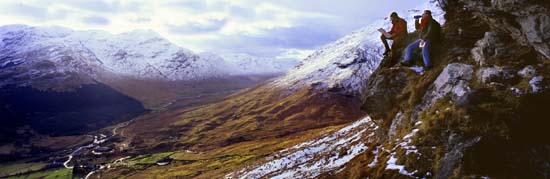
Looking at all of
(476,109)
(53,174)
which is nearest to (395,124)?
(476,109)

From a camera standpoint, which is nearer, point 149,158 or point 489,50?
point 489,50

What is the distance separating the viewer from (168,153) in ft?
643

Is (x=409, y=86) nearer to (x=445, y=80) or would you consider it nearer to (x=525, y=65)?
(x=445, y=80)

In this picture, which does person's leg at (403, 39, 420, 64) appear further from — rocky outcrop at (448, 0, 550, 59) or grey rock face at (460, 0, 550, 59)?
grey rock face at (460, 0, 550, 59)

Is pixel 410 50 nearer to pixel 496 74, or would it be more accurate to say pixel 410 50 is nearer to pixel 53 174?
pixel 496 74

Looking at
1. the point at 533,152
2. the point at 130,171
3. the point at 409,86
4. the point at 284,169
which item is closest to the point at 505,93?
the point at 533,152

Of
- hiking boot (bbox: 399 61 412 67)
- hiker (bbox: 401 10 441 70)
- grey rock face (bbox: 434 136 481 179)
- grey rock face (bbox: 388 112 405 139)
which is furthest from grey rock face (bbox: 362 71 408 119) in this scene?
grey rock face (bbox: 434 136 481 179)

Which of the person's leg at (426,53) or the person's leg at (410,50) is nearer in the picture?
the person's leg at (426,53)

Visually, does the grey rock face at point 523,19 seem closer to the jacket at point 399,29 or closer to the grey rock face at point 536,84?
the grey rock face at point 536,84

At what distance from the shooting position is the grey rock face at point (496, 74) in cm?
2028

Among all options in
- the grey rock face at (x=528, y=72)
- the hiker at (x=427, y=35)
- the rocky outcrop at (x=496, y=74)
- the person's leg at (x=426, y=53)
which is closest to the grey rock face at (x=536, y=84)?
the grey rock face at (x=528, y=72)

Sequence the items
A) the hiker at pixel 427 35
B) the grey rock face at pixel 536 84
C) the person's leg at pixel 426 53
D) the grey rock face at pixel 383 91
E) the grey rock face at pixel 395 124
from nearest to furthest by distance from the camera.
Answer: the grey rock face at pixel 536 84 → the grey rock face at pixel 395 124 → the hiker at pixel 427 35 → the person's leg at pixel 426 53 → the grey rock face at pixel 383 91

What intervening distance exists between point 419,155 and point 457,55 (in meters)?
7.19

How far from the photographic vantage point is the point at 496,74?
2059cm
